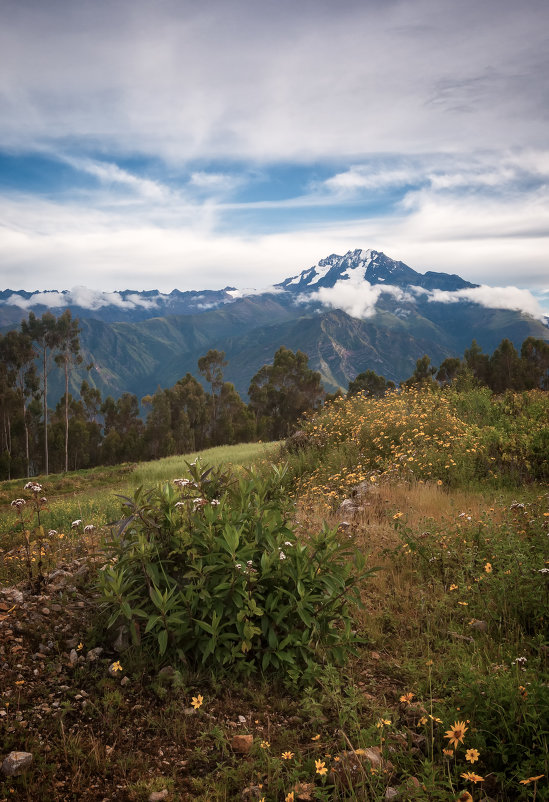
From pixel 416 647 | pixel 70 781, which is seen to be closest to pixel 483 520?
pixel 416 647

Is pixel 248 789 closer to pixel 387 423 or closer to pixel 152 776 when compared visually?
pixel 152 776

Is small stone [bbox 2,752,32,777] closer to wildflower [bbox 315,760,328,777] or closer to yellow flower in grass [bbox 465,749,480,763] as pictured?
wildflower [bbox 315,760,328,777]

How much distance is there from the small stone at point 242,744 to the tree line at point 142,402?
55.8m

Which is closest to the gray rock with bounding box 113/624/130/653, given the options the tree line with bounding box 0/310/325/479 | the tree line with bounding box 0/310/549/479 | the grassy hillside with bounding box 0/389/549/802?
the grassy hillside with bounding box 0/389/549/802

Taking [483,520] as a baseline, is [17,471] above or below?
below

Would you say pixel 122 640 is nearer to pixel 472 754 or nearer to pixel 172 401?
pixel 472 754

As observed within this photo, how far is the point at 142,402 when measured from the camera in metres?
64.5

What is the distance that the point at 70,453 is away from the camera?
211 feet

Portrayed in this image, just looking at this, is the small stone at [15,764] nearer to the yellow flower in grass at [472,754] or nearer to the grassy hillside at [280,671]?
the grassy hillside at [280,671]


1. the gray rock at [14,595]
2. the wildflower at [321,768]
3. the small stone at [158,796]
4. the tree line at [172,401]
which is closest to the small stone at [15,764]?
the small stone at [158,796]

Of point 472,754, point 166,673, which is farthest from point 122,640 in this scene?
point 472,754

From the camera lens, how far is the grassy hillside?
8.13 ft

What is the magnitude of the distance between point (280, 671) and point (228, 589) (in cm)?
73

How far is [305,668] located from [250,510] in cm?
119
